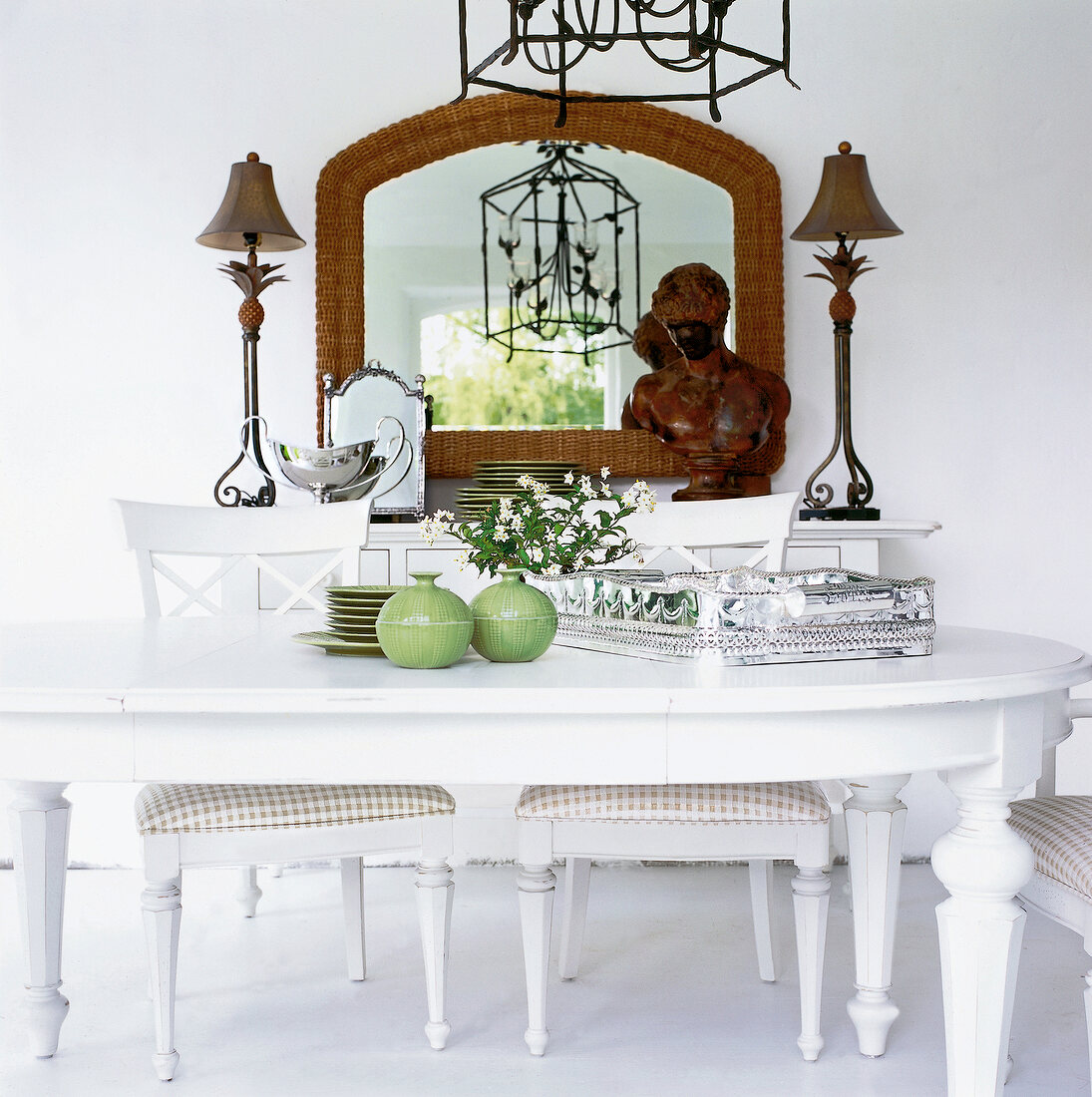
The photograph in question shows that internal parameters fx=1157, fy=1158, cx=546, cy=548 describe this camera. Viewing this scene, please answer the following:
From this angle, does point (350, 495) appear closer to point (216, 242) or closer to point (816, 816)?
point (216, 242)

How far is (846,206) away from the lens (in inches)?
110

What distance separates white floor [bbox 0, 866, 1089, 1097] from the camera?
1.85 meters

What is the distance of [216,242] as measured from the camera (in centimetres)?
290

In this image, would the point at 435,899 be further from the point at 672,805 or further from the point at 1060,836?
the point at 1060,836

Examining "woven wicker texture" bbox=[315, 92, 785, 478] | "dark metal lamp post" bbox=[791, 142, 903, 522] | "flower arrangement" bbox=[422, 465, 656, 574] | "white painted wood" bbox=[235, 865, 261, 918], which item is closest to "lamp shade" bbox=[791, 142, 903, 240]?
Result: "dark metal lamp post" bbox=[791, 142, 903, 522]

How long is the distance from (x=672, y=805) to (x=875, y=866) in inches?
13.0

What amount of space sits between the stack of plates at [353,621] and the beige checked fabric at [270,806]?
1.15ft

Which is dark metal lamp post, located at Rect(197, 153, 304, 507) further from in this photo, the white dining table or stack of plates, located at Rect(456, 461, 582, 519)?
the white dining table

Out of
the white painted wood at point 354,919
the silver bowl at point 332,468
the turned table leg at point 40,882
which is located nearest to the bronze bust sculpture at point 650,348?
the silver bowl at point 332,468

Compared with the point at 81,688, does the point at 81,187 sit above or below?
above

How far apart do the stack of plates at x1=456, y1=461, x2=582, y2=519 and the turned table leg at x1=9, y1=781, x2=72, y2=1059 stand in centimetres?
121

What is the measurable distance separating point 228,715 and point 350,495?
1644 millimetres

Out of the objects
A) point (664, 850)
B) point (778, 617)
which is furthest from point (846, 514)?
point (778, 617)

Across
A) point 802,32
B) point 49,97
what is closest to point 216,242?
point 49,97
